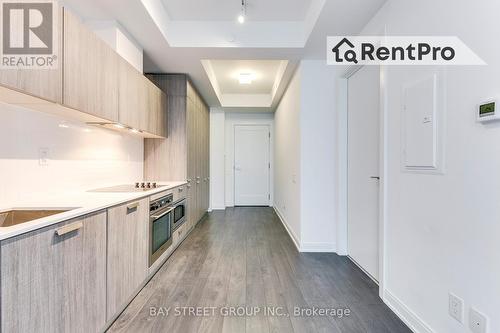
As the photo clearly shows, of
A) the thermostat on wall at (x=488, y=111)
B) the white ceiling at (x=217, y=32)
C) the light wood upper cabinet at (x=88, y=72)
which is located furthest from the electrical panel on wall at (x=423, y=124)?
the light wood upper cabinet at (x=88, y=72)

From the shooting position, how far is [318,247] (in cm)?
322

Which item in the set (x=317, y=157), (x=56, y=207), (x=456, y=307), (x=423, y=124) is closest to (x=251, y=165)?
(x=317, y=157)

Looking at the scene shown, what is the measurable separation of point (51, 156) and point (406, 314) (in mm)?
2935

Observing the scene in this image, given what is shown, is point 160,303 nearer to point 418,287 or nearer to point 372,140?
point 418,287

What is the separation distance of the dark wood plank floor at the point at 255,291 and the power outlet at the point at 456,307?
0.45 metres

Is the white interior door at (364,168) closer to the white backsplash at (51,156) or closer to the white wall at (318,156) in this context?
the white wall at (318,156)

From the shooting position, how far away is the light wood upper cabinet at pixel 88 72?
1.67 meters

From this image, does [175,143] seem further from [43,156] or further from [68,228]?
[68,228]

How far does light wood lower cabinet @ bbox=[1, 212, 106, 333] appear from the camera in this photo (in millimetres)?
1015

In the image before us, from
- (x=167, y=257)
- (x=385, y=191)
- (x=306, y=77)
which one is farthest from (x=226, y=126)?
(x=385, y=191)

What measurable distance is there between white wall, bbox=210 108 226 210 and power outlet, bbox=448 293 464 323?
5.05m

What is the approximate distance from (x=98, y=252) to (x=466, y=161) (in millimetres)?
2197

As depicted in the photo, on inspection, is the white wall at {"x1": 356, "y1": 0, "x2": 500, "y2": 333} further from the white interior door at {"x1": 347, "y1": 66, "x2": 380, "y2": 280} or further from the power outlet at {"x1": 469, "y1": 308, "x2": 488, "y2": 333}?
the white interior door at {"x1": 347, "y1": 66, "x2": 380, "y2": 280}

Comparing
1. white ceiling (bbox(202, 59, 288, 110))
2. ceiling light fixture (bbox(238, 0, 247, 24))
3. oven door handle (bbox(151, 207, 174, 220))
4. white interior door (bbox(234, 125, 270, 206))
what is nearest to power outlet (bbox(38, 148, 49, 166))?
oven door handle (bbox(151, 207, 174, 220))
